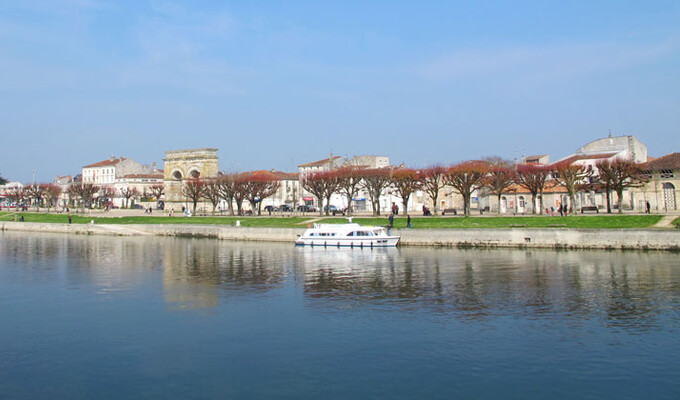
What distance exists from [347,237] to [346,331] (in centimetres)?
2887

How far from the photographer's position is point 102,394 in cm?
1396

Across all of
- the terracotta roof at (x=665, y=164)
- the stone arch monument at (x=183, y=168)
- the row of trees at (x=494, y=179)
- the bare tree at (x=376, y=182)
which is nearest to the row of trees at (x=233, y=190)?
the row of trees at (x=494, y=179)

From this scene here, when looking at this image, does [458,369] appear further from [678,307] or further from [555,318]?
[678,307]

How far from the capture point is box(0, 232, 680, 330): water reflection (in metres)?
22.9

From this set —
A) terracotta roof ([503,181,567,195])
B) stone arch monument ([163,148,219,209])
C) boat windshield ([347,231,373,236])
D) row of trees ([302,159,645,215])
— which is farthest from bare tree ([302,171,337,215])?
terracotta roof ([503,181,567,195])

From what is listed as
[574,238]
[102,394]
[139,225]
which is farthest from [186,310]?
[139,225]

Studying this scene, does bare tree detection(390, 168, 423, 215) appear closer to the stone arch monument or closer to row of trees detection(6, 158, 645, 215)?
row of trees detection(6, 158, 645, 215)

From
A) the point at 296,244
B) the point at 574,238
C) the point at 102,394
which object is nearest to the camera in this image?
the point at 102,394

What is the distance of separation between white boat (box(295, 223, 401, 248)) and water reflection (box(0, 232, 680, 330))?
1714mm

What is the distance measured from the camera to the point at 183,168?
87.9m

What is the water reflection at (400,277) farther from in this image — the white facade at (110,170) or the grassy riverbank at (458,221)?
the white facade at (110,170)

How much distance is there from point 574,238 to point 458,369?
3015 cm

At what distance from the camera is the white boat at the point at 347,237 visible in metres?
47.1

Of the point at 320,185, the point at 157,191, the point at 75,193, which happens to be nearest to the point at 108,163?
the point at 157,191
